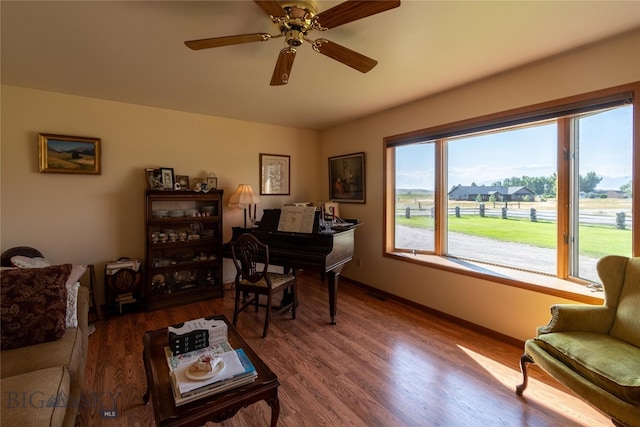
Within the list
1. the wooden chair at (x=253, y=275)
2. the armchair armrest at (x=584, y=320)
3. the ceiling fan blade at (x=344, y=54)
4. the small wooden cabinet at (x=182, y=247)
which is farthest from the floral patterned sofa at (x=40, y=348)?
the armchair armrest at (x=584, y=320)

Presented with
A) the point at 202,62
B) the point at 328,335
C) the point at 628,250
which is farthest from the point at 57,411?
the point at 628,250

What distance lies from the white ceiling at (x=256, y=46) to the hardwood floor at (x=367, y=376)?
2466 mm

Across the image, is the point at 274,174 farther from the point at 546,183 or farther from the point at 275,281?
the point at 546,183

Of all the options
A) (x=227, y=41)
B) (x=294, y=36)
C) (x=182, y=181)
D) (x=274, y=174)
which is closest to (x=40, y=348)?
(x=227, y=41)

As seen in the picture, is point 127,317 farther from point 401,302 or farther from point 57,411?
point 401,302

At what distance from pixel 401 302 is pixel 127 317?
10.6 feet

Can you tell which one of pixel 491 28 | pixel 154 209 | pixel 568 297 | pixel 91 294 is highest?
pixel 491 28

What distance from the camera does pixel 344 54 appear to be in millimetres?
1768

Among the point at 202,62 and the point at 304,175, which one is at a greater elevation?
the point at 202,62

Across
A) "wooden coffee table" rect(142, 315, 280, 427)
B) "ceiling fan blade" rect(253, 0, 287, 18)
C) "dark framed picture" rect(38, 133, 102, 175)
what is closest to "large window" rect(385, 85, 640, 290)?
"ceiling fan blade" rect(253, 0, 287, 18)

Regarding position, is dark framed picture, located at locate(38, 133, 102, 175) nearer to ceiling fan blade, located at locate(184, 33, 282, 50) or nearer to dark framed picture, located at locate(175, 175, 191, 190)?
dark framed picture, located at locate(175, 175, 191, 190)

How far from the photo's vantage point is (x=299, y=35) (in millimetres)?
1672

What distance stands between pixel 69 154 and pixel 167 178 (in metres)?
0.97

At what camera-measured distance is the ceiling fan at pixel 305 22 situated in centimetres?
136
